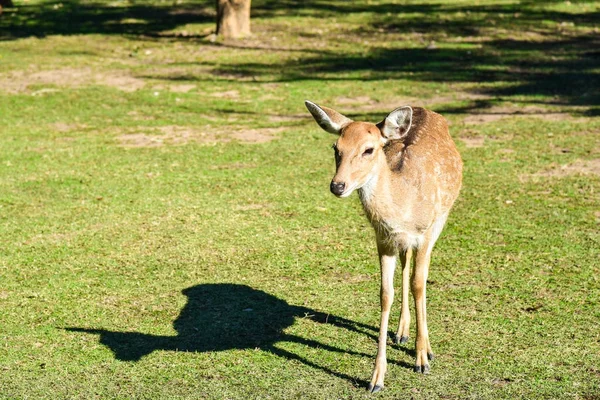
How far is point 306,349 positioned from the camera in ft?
20.9

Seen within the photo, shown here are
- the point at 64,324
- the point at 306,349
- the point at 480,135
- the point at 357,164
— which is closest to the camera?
the point at 357,164

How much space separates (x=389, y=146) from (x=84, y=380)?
2561 mm

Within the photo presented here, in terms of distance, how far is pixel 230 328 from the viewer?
6738mm

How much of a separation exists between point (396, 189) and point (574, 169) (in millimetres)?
5228

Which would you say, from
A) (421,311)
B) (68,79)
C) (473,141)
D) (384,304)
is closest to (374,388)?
(384,304)

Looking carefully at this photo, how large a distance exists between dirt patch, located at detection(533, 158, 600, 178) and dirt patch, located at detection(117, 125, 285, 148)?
3634 millimetres

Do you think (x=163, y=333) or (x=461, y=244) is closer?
(x=163, y=333)

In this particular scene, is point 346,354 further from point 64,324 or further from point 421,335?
point 64,324

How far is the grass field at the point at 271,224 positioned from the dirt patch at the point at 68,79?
0.26ft

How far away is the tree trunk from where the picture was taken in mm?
18469

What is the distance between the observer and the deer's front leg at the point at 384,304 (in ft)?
19.0

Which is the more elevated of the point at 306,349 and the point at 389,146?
the point at 389,146

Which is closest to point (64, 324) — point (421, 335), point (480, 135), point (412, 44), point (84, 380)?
point (84, 380)

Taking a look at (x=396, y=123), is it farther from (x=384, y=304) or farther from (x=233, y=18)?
(x=233, y=18)
